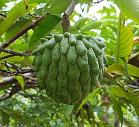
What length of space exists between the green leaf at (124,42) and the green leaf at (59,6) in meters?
0.19

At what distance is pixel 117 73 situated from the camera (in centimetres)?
135

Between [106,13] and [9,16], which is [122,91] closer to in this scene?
[9,16]

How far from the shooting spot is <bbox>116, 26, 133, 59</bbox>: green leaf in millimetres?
1234

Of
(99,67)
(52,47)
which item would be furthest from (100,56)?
(52,47)

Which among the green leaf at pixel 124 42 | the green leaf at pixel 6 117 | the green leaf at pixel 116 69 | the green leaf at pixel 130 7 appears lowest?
the green leaf at pixel 6 117

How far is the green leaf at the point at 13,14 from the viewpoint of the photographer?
1292 millimetres

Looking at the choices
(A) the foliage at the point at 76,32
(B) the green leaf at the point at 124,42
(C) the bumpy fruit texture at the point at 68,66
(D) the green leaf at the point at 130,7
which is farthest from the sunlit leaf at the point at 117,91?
(D) the green leaf at the point at 130,7

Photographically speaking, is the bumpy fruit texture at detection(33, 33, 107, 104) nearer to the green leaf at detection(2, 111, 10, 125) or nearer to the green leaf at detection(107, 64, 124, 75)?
the green leaf at detection(107, 64, 124, 75)

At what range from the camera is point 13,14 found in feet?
4.26

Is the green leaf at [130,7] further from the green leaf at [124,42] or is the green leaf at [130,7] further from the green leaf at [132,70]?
Result: the green leaf at [132,70]

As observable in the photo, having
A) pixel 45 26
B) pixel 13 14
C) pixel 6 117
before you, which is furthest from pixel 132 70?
pixel 6 117

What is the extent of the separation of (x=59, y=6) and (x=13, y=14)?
0.56 feet

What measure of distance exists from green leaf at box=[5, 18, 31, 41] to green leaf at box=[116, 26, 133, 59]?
32cm

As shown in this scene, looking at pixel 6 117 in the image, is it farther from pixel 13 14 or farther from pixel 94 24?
pixel 13 14
